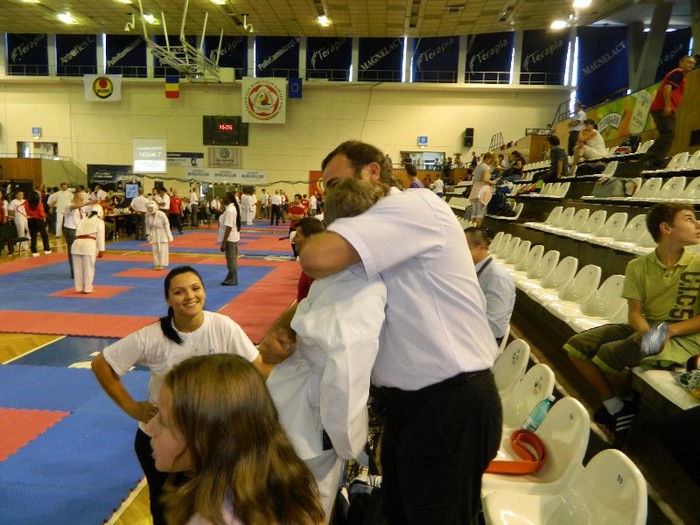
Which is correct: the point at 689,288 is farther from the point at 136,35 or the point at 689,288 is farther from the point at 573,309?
the point at 136,35

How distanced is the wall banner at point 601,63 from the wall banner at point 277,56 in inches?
526

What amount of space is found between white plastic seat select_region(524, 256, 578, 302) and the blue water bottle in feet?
7.39

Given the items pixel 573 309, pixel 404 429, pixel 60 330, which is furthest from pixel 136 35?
pixel 404 429

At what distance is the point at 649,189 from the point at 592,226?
1085mm

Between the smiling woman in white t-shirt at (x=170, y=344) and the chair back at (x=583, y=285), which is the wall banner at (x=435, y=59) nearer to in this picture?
the chair back at (x=583, y=285)

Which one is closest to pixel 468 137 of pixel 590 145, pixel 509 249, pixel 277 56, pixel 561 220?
pixel 277 56

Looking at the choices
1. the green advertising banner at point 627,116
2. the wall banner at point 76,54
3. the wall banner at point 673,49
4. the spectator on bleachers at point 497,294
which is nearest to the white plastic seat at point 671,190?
the spectator on bleachers at point 497,294

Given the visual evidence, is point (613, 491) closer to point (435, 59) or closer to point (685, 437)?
point (685, 437)

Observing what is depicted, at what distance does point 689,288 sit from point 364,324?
8.24 ft

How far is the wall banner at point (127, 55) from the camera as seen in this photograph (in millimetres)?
23969

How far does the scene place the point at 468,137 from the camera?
906 inches

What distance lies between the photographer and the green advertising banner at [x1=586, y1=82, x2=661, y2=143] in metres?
11.2

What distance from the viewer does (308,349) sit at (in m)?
1.49

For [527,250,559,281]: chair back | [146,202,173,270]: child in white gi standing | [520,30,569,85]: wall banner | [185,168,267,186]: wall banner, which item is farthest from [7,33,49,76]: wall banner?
[527,250,559,281]: chair back
